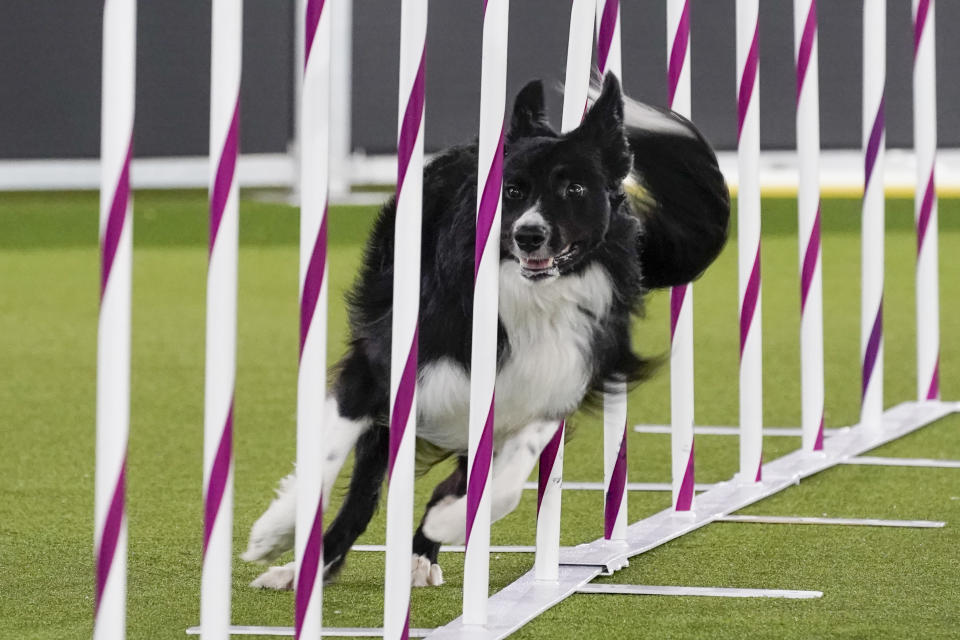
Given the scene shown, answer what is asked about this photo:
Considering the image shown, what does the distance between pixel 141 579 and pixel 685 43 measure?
181cm

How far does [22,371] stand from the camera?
20.8 ft

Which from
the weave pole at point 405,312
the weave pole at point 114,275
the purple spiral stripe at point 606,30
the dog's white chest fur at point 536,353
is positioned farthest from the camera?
the purple spiral stripe at point 606,30

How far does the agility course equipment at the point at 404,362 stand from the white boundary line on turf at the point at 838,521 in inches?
0.5

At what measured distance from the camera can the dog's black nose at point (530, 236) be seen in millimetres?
3043

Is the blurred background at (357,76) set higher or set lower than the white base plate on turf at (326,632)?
higher

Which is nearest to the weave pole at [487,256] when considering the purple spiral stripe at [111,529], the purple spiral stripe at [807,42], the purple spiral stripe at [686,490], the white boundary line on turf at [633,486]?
the purple spiral stripe at [111,529]

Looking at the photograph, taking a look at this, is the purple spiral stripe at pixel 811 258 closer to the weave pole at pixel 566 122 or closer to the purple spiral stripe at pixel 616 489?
the purple spiral stripe at pixel 616 489

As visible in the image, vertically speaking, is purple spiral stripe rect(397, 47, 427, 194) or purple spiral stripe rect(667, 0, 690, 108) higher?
purple spiral stripe rect(667, 0, 690, 108)

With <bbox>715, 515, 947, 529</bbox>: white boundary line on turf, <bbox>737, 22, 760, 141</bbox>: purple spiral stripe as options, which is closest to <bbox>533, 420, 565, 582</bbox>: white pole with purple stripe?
<bbox>715, 515, 947, 529</bbox>: white boundary line on turf

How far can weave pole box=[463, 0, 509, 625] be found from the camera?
2.92 meters

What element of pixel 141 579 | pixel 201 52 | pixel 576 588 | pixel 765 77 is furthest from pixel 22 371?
pixel 765 77

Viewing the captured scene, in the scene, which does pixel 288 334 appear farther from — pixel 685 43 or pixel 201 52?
pixel 201 52

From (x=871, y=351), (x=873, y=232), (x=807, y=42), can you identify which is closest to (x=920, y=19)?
(x=873, y=232)

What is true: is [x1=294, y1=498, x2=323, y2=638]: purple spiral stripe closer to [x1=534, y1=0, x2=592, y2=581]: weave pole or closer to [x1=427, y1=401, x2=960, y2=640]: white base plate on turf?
[x1=427, y1=401, x2=960, y2=640]: white base plate on turf
